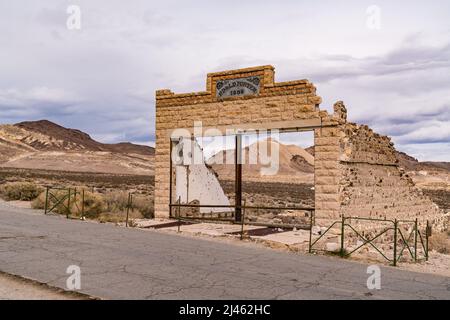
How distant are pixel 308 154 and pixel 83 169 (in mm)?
65953

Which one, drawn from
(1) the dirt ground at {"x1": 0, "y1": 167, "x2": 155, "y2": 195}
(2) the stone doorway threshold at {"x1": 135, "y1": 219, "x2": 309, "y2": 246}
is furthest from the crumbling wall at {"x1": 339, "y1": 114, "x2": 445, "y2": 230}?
(1) the dirt ground at {"x1": 0, "y1": 167, "x2": 155, "y2": 195}

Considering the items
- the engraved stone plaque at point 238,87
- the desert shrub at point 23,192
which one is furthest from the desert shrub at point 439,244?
the desert shrub at point 23,192

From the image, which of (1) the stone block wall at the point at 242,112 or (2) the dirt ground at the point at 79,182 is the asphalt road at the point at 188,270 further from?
(2) the dirt ground at the point at 79,182

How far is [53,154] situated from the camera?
133 meters

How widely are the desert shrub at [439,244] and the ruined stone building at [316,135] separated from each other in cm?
155

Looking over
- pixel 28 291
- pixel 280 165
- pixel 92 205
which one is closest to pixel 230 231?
pixel 92 205

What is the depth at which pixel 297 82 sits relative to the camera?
1681cm

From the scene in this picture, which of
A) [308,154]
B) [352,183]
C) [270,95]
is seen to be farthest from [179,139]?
[308,154]

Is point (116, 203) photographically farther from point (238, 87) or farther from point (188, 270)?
point (188, 270)

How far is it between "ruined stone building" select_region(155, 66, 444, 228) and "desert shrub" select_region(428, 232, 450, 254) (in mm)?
1549

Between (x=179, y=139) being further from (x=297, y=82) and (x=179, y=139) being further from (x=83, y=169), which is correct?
(x=83, y=169)

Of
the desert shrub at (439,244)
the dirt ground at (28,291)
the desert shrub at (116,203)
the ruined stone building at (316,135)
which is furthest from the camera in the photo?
the desert shrub at (116,203)

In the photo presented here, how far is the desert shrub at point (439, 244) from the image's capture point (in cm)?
1550

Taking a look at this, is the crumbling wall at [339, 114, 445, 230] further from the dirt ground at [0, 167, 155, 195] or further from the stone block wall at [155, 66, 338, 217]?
the dirt ground at [0, 167, 155, 195]
